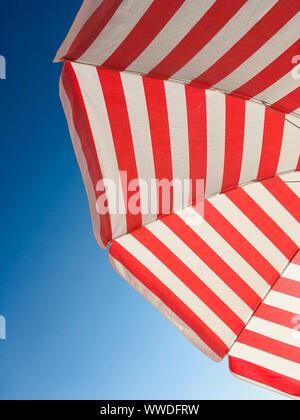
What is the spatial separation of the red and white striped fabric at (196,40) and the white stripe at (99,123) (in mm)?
56

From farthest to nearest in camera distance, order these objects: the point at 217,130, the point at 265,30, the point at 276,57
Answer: the point at 217,130
the point at 276,57
the point at 265,30

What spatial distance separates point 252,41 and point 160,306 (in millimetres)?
1316

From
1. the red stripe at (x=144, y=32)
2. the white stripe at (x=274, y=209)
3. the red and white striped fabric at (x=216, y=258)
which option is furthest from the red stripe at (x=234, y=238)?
the red stripe at (x=144, y=32)

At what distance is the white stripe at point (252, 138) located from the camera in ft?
7.17

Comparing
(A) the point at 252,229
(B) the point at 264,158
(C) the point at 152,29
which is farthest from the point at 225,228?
(C) the point at 152,29

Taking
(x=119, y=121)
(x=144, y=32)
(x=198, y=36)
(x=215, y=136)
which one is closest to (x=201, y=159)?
(x=215, y=136)

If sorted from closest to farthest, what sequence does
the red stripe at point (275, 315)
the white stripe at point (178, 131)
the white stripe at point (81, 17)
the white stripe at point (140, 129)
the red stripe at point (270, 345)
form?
the white stripe at point (81, 17) < the white stripe at point (140, 129) < the white stripe at point (178, 131) < the red stripe at point (270, 345) < the red stripe at point (275, 315)

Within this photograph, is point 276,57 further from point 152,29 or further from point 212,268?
point 212,268

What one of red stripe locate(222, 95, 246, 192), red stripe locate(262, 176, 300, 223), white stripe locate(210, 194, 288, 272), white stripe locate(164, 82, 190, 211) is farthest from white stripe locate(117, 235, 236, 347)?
red stripe locate(262, 176, 300, 223)

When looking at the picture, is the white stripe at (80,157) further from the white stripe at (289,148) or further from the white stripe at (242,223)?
the white stripe at (289,148)

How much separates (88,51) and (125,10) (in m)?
0.22

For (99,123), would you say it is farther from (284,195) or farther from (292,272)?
(292,272)

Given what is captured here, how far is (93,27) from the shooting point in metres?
1.54

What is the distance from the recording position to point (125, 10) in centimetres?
155
